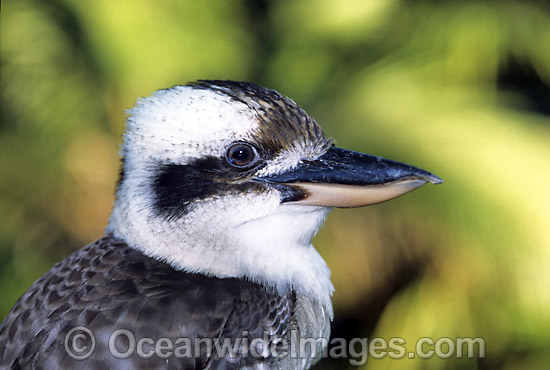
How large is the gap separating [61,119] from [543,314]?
3.43 m

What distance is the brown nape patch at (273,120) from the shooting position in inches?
76.0

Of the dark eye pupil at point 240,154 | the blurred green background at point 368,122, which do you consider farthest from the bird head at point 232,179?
the blurred green background at point 368,122

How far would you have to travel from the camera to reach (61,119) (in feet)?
13.9

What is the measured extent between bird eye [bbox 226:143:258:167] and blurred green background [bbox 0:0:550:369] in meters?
2.14

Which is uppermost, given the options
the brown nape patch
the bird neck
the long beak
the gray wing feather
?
the brown nape patch

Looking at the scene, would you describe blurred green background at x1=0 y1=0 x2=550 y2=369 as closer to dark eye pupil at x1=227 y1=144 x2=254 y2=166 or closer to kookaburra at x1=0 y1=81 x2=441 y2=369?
kookaburra at x1=0 y1=81 x2=441 y2=369

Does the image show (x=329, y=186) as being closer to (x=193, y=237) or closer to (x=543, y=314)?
(x=193, y=237)

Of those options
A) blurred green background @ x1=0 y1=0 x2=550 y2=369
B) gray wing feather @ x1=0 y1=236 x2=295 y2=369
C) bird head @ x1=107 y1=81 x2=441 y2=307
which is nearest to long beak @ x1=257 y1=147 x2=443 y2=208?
bird head @ x1=107 y1=81 x2=441 y2=307

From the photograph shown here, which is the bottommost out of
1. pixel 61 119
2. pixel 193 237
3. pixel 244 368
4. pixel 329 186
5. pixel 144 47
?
pixel 244 368

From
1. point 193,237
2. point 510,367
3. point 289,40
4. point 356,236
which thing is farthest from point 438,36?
point 193,237

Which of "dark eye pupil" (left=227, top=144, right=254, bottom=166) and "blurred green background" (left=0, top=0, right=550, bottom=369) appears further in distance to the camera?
"blurred green background" (left=0, top=0, right=550, bottom=369)

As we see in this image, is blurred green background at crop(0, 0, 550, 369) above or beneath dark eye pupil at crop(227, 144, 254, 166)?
above

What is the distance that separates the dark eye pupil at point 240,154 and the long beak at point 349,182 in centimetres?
8

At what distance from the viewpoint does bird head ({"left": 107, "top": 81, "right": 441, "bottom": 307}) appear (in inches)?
74.7
